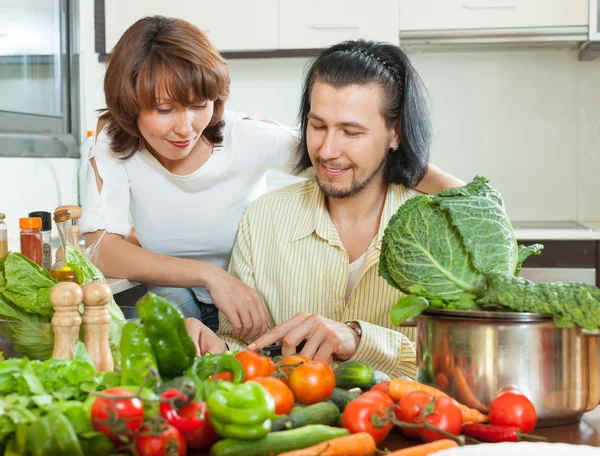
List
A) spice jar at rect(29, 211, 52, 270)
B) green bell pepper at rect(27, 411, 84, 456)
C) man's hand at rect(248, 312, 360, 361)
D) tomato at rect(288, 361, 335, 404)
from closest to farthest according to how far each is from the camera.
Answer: green bell pepper at rect(27, 411, 84, 456)
tomato at rect(288, 361, 335, 404)
man's hand at rect(248, 312, 360, 361)
spice jar at rect(29, 211, 52, 270)

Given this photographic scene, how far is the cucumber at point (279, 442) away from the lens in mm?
821

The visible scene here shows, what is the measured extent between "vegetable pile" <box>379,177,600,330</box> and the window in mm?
1776

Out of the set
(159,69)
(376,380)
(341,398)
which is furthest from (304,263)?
(341,398)

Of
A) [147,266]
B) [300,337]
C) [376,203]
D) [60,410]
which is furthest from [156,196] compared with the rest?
[60,410]

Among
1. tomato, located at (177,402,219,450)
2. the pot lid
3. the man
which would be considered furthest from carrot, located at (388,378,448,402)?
the man

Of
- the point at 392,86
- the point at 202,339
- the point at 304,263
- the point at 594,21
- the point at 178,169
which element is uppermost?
the point at 594,21

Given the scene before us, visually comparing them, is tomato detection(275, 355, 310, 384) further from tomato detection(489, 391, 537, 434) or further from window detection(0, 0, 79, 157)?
window detection(0, 0, 79, 157)

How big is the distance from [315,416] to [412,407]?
112 millimetres

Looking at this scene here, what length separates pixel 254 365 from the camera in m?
1.02

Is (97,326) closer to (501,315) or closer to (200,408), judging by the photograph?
(200,408)

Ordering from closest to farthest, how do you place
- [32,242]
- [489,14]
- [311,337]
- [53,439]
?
[53,439], [311,337], [32,242], [489,14]

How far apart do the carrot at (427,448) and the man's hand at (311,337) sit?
0.51m

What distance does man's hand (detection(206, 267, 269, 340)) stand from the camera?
1696 mm

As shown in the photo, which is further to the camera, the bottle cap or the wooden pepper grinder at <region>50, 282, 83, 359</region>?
the bottle cap
